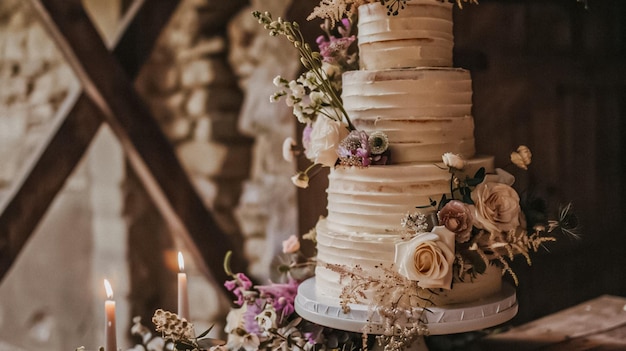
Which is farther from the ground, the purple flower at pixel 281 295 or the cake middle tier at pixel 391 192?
the cake middle tier at pixel 391 192

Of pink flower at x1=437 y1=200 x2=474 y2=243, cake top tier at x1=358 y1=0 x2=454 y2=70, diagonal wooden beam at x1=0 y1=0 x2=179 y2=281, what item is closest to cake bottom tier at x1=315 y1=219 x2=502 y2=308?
pink flower at x1=437 y1=200 x2=474 y2=243

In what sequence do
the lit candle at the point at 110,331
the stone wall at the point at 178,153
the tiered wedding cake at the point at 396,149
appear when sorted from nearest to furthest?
the lit candle at the point at 110,331 < the tiered wedding cake at the point at 396,149 < the stone wall at the point at 178,153

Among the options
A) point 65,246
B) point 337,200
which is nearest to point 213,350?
point 337,200

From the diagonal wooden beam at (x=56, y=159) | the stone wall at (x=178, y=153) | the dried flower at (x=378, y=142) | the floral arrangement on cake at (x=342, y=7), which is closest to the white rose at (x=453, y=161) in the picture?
the dried flower at (x=378, y=142)

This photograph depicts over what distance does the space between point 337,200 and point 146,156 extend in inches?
45.6

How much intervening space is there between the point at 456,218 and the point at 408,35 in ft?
1.56

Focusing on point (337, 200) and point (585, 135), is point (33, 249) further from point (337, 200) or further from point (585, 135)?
point (585, 135)

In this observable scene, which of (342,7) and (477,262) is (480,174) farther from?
(342,7)

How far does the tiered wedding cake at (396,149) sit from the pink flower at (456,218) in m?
0.06

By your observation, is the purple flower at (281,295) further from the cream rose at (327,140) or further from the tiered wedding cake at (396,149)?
the cream rose at (327,140)

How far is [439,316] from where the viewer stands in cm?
162

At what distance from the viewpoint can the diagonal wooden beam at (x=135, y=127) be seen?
2.59 metres

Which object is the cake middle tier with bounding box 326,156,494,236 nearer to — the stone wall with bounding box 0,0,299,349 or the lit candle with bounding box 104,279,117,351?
the lit candle with bounding box 104,279,117,351

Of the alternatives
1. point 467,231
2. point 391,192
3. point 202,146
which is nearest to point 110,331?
point 391,192
